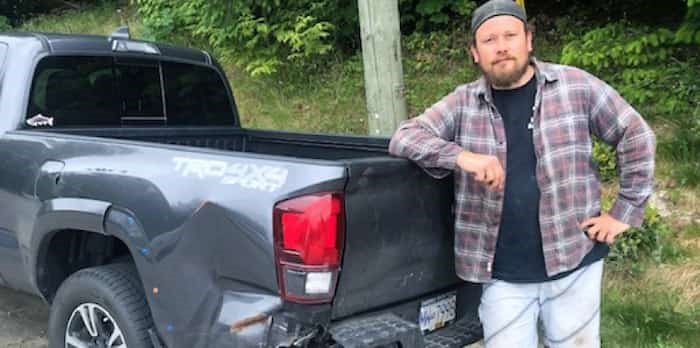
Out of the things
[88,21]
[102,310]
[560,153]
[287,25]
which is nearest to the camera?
[560,153]

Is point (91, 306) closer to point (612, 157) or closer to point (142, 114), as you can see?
point (142, 114)

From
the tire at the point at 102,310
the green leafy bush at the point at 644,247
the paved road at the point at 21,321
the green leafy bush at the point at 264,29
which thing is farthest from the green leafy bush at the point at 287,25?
the tire at the point at 102,310

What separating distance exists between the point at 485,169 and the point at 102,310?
186 centimetres

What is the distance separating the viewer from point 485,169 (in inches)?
106

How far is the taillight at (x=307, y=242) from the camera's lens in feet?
8.70

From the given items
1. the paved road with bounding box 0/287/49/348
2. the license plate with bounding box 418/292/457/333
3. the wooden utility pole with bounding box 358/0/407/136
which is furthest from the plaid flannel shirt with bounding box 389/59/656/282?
the paved road with bounding box 0/287/49/348

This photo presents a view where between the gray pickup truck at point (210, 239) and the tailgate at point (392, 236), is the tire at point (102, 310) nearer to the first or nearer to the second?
the gray pickup truck at point (210, 239)

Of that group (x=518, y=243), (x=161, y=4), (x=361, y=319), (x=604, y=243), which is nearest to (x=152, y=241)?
A: (x=361, y=319)

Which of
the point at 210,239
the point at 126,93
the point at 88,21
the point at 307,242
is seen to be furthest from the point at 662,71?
the point at 88,21

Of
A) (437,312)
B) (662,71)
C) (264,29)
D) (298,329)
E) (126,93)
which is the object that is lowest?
(437,312)

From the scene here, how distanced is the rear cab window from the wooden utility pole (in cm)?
102

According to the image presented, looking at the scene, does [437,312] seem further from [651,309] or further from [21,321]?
[21,321]

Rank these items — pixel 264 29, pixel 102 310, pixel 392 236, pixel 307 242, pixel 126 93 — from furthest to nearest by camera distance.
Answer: pixel 264 29 → pixel 126 93 → pixel 102 310 → pixel 392 236 → pixel 307 242

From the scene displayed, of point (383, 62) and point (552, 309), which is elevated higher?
point (383, 62)
